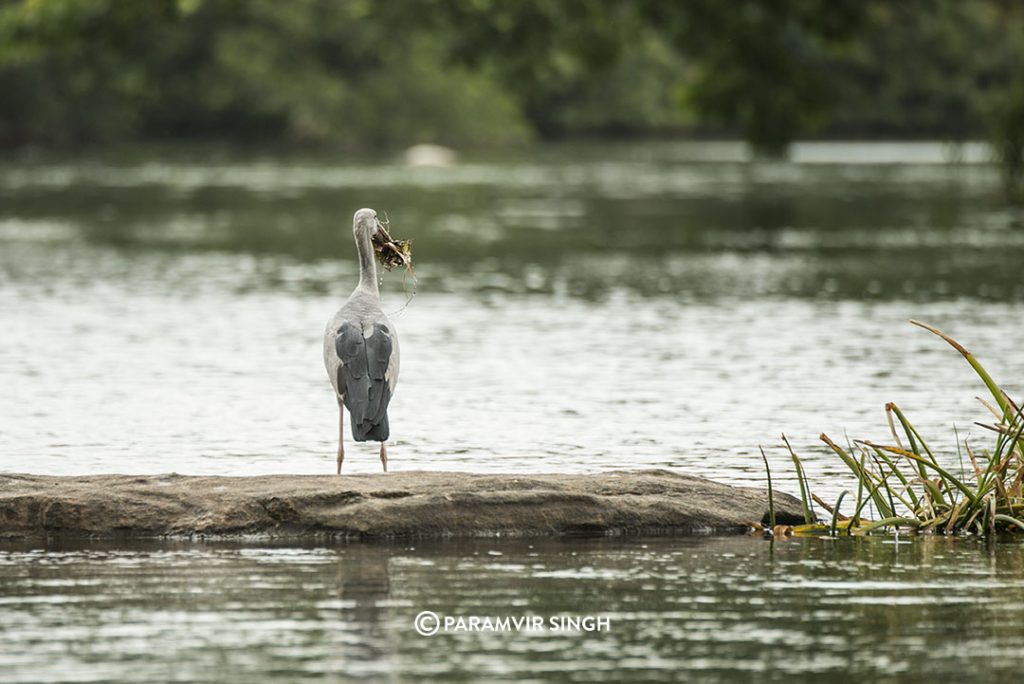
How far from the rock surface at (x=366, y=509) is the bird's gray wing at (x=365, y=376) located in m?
0.29

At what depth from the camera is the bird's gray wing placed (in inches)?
452

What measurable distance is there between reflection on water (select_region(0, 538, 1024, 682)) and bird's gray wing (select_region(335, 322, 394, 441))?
100 cm

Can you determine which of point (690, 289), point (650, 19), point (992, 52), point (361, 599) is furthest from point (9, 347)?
point (992, 52)

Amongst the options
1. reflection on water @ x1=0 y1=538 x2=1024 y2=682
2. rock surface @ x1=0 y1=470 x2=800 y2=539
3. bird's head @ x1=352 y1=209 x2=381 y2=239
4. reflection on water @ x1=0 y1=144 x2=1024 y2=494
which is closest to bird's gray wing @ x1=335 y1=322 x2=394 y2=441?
rock surface @ x1=0 y1=470 x2=800 y2=539

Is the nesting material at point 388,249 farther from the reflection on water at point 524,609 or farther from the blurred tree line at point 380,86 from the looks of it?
the blurred tree line at point 380,86

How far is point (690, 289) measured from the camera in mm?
29359

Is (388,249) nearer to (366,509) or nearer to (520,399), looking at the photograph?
(366,509)

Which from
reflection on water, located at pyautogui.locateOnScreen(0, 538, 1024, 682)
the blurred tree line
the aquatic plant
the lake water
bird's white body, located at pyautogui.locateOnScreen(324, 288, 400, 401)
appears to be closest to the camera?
reflection on water, located at pyautogui.locateOnScreen(0, 538, 1024, 682)

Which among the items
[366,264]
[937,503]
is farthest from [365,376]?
[937,503]

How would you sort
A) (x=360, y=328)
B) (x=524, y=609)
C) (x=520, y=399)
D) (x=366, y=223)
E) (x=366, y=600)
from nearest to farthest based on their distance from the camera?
1. (x=524, y=609)
2. (x=366, y=600)
3. (x=360, y=328)
4. (x=366, y=223)
5. (x=520, y=399)

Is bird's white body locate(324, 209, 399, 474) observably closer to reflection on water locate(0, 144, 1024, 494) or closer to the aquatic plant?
reflection on water locate(0, 144, 1024, 494)

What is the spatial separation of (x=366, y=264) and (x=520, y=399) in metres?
4.93

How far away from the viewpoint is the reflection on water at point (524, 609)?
8.13 metres

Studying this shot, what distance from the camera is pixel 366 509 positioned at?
35.8 ft
